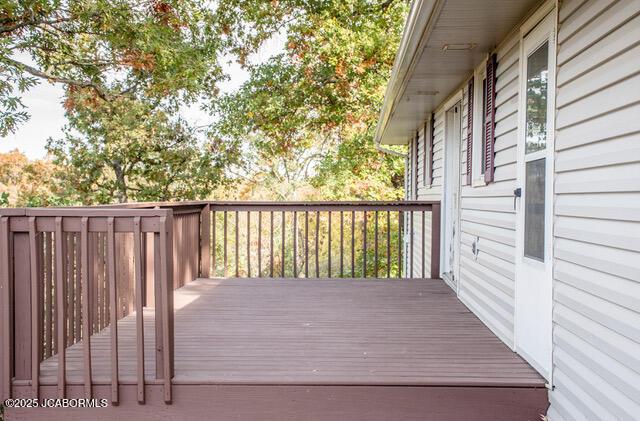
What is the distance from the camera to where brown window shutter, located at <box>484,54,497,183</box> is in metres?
3.86

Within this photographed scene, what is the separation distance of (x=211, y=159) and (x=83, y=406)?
11.7m

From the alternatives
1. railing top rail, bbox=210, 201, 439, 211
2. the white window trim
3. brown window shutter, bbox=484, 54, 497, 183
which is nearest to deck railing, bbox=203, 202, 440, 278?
railing top rail, bbox=210, 201, 439, 211

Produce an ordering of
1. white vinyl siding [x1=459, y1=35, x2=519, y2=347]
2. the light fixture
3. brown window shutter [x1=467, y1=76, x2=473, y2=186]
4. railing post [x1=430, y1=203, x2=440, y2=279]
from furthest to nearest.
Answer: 1. railing post [x1=430, y1=203, x2=440, y2=279]
2. brown window shutter [x1=467, y1=76, x2=473, y2=186]
3. the light fixture
4. white vinyl siding [x1=459, y1=35, x2=519, y2=347]

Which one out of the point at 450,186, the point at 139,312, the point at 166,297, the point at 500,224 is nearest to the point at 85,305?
the point at 139,312

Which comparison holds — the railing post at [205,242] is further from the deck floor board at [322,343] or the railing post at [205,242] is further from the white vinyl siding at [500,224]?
the white vinyl siding at [500,224]

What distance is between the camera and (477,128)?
4352 millimetres

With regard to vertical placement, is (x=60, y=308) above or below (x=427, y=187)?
below

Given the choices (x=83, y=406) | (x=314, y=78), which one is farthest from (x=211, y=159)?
(x=83, y=406)

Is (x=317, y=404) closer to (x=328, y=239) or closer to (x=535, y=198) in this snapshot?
(x=535, y=198)

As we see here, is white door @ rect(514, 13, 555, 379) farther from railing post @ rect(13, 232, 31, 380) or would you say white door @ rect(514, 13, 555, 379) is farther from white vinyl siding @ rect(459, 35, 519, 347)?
railing post @ rect(13, 232, 31, 380)

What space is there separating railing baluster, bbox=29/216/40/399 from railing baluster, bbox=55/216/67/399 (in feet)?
0.33

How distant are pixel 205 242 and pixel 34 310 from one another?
3521 mm

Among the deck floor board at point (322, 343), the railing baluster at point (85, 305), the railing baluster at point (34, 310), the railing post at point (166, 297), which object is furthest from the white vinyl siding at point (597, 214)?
the railing baluster at point (34, 310)

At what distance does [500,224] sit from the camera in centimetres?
361
